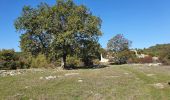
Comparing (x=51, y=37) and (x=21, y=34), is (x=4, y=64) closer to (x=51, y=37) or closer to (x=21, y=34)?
(x=21, y=34)

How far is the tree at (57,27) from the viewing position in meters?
63.0

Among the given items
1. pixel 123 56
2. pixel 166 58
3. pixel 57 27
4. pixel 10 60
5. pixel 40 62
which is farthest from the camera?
pixel 123 56

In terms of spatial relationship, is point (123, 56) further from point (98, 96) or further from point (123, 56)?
point (98, 96)

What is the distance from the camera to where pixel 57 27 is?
63.7 m

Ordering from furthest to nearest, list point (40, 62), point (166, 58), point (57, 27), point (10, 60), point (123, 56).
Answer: point (123, 56), point (166, 58), point (40, 62), point (10, 60), point (57, 27)

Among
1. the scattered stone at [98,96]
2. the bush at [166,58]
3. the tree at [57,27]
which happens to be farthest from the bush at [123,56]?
the scattered stone at [98,96]

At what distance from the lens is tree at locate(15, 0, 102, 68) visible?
207ft

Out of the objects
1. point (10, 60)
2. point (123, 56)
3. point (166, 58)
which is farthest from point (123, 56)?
point (10, 60)

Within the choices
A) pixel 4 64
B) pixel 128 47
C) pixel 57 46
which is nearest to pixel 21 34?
pixel 57 46

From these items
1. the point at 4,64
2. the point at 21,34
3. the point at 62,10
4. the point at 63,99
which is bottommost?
the point at 63,99

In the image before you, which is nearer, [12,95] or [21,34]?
[12,95]

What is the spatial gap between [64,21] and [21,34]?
9.98 metres

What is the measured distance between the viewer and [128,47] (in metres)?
144

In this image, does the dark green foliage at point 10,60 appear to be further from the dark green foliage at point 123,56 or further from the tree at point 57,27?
the dark green foliage at point 123,56
